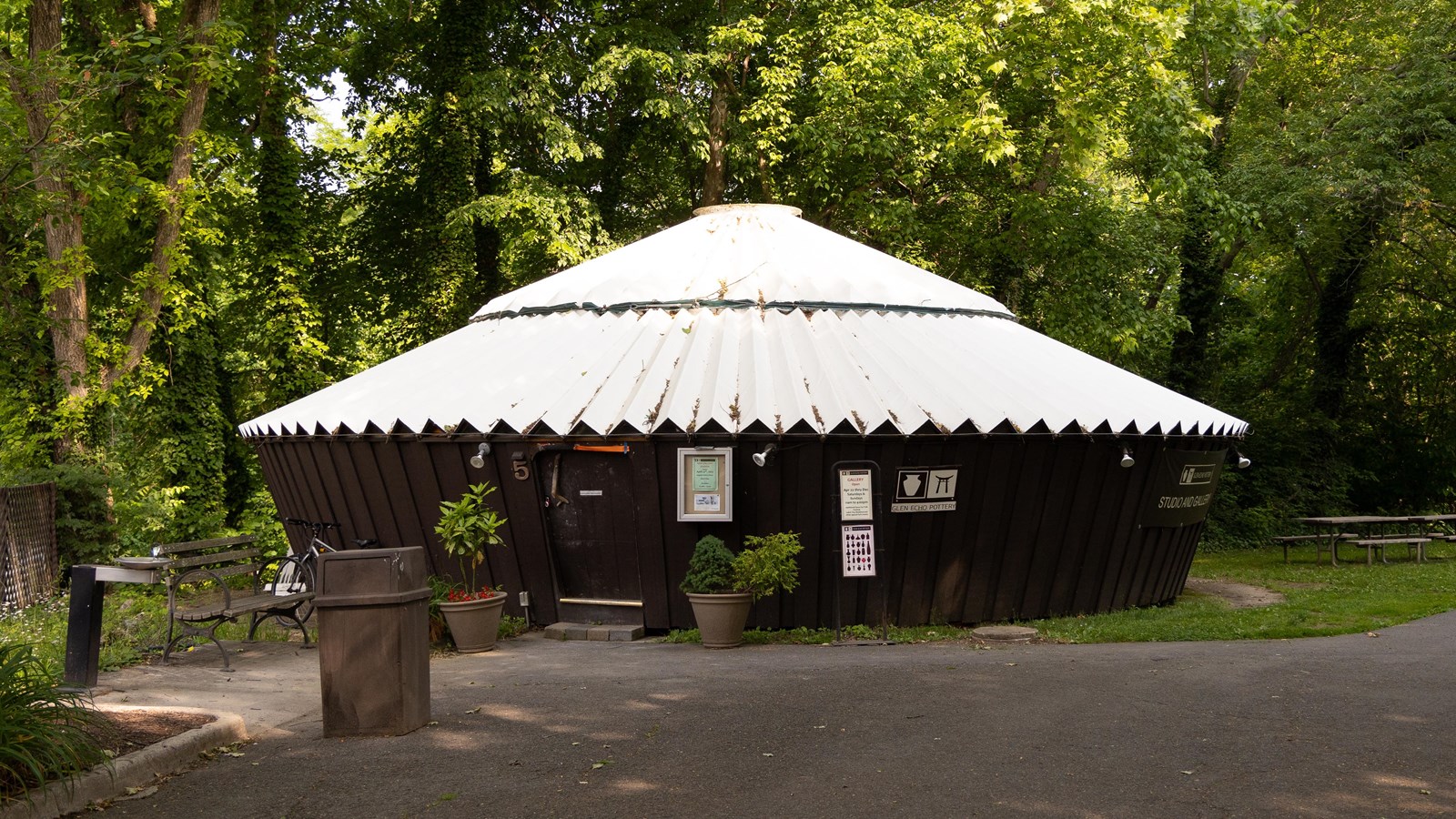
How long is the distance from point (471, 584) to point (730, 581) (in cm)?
273

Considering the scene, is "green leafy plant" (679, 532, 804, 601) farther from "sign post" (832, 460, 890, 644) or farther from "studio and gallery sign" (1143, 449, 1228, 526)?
"studio and gallery sign" (1143, 449, 1228, 526)

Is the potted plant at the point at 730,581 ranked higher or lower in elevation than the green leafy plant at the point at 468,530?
lower

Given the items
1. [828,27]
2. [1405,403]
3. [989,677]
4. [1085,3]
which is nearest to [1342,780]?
[989,677]

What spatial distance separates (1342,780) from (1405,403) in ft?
68.2

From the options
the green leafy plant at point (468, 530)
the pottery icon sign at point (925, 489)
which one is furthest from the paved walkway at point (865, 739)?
the pottery icon sign at point (925, 489)

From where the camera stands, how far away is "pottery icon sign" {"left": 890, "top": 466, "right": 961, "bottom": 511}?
10102 mm

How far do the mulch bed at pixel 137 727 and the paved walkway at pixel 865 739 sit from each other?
316 mm

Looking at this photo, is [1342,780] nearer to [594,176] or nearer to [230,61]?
[230,61]

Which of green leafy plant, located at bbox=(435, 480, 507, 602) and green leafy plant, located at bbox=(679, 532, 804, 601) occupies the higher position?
green leafy plant, located at bbox=(435, 480, 507, 602)

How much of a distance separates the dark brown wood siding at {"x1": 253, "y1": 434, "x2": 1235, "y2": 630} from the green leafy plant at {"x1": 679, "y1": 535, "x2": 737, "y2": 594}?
582 millimetres

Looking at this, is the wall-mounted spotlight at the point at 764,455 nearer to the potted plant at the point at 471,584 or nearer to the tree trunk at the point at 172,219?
the potted plant at the point at 471,584

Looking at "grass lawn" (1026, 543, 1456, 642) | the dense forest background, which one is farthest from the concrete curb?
the dense forest background

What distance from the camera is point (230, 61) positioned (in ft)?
50.0

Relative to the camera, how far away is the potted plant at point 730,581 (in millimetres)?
9344
